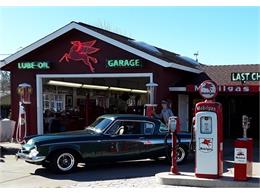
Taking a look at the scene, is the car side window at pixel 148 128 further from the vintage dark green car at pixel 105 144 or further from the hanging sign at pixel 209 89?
the hanging sign at pixel 209 89

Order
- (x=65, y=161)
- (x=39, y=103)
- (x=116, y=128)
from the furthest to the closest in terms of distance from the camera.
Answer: (x=39, y=103) < (x=116, y=128) < (x=65, y=161)

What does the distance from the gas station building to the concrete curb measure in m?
8.47

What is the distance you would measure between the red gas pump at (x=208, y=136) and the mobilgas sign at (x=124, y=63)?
8.66 metres

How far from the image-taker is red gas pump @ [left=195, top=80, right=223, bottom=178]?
32.9 feet

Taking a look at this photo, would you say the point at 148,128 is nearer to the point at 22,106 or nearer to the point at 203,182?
the point at 203,182

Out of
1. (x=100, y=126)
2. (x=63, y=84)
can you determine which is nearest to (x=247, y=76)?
(x=63, y=84)

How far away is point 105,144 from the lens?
1216 centimetres

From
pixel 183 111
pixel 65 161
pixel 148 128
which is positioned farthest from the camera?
pixel 183 111

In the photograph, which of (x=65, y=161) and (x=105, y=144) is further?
(x=105, y=144)

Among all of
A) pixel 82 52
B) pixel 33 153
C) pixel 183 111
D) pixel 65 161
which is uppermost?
pixel 82 52

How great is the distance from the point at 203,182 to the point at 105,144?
3.22 metres

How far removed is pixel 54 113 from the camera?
75.9ft

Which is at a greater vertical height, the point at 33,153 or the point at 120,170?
the point at 33,153

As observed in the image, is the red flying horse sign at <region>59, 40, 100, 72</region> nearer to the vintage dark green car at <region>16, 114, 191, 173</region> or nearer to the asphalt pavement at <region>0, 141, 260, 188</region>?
the asphalt pavement at <region>0, 141, 260, 188</region>
